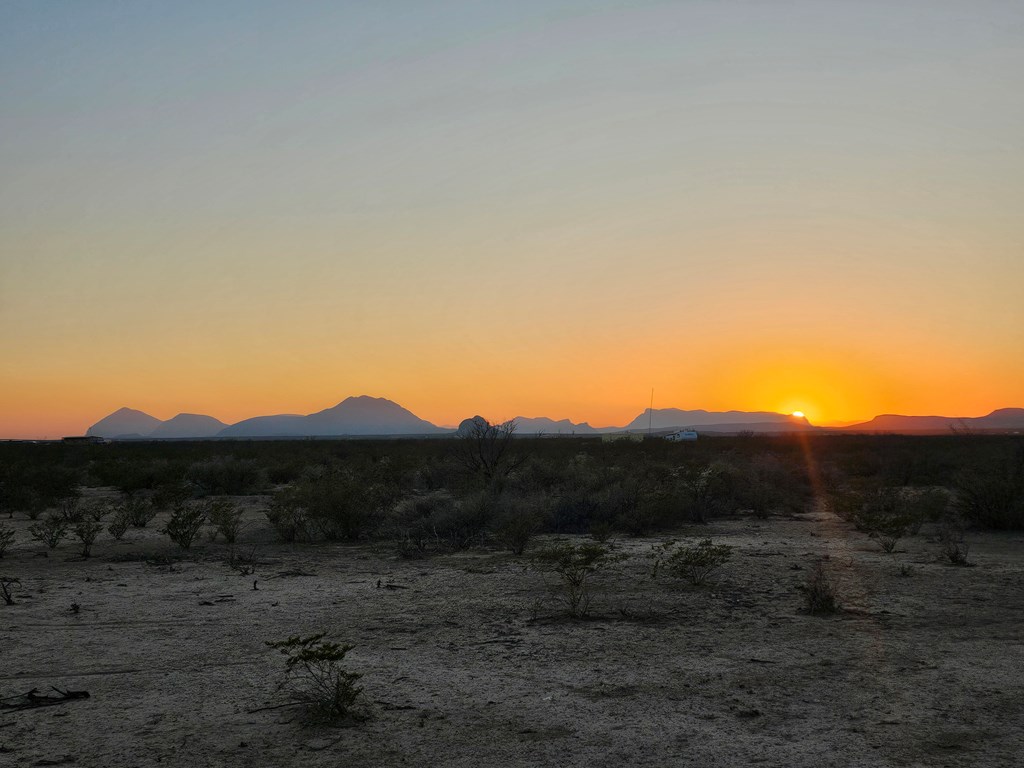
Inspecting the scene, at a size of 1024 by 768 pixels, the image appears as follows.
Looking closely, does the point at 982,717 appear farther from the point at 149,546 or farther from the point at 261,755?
the point at 149,546

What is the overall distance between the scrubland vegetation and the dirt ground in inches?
1.6

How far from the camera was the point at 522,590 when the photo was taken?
414 inches

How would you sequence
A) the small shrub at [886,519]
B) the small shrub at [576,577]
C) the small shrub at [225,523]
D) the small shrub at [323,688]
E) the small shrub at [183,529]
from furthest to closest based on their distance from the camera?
the small shrub at [225,523]
the small shrub at [183,529]
the small shrub at [886,519]
the small shrub at [576,577]
the small shrub at [323,688]

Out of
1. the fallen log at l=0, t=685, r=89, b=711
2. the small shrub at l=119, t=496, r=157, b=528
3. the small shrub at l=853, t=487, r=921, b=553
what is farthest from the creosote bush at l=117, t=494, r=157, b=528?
the small shrub at l=853, t=487, r=921, b=553

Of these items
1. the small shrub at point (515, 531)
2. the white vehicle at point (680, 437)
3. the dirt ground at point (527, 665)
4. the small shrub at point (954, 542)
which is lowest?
the dirt ground at point (527, 665)

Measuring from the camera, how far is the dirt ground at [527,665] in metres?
5.48

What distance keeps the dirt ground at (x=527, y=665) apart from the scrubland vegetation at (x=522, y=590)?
0.04 m

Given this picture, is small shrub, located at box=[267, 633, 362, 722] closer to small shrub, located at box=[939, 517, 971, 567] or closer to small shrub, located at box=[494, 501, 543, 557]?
small shrub, located at box=[494, 501, 543, 557]

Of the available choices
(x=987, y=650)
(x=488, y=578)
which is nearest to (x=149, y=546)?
(x=488, y=578)

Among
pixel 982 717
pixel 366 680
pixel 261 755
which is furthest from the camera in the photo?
pixel 366 680

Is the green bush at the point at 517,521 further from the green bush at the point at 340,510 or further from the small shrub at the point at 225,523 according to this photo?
the small shrub at the point at 225,523

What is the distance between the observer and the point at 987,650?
7.58m

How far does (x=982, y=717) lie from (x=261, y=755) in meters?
5.34

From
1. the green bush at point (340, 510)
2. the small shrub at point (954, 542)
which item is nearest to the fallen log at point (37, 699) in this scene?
the green bush at point (340, 510)
